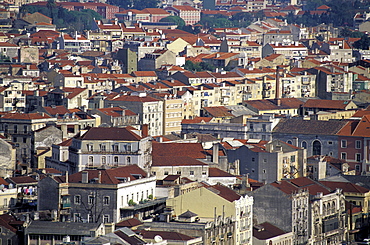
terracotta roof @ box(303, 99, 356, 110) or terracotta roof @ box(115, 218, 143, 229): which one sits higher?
terracotta roof @ box(115, 218, 143, 229)

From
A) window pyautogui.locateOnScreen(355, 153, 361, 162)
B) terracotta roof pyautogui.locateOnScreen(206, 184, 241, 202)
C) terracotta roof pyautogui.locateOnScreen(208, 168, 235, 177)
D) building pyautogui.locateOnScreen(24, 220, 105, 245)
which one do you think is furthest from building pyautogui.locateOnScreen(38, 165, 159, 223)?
window pyautogui.locateOnScreen(355, 153, 361, 162)

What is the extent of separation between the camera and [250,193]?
3371 inches

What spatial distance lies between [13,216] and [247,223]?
48.5 ft

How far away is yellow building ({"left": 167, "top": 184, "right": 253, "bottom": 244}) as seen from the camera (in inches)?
3137

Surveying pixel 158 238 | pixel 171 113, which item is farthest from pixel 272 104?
pixel 158 238

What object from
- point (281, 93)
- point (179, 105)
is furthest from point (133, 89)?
point (281, 93)

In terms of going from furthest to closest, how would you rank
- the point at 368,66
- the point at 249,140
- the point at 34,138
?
the point at 368,66 < the point at 249,140 < the point at 34,138

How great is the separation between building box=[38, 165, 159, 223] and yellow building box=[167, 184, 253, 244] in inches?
86.4

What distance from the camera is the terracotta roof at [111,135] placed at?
299 feet

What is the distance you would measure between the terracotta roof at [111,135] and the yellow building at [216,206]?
1099cm

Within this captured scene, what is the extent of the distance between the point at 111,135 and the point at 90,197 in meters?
13.3

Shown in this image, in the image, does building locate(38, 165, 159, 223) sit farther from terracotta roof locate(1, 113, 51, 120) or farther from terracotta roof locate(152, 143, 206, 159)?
terracotta roof locate(1, 113, 51, 120)

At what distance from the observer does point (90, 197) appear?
78.6 metres

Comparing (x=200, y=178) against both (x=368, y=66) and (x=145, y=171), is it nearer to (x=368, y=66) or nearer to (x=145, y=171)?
(x=145, y=171)
